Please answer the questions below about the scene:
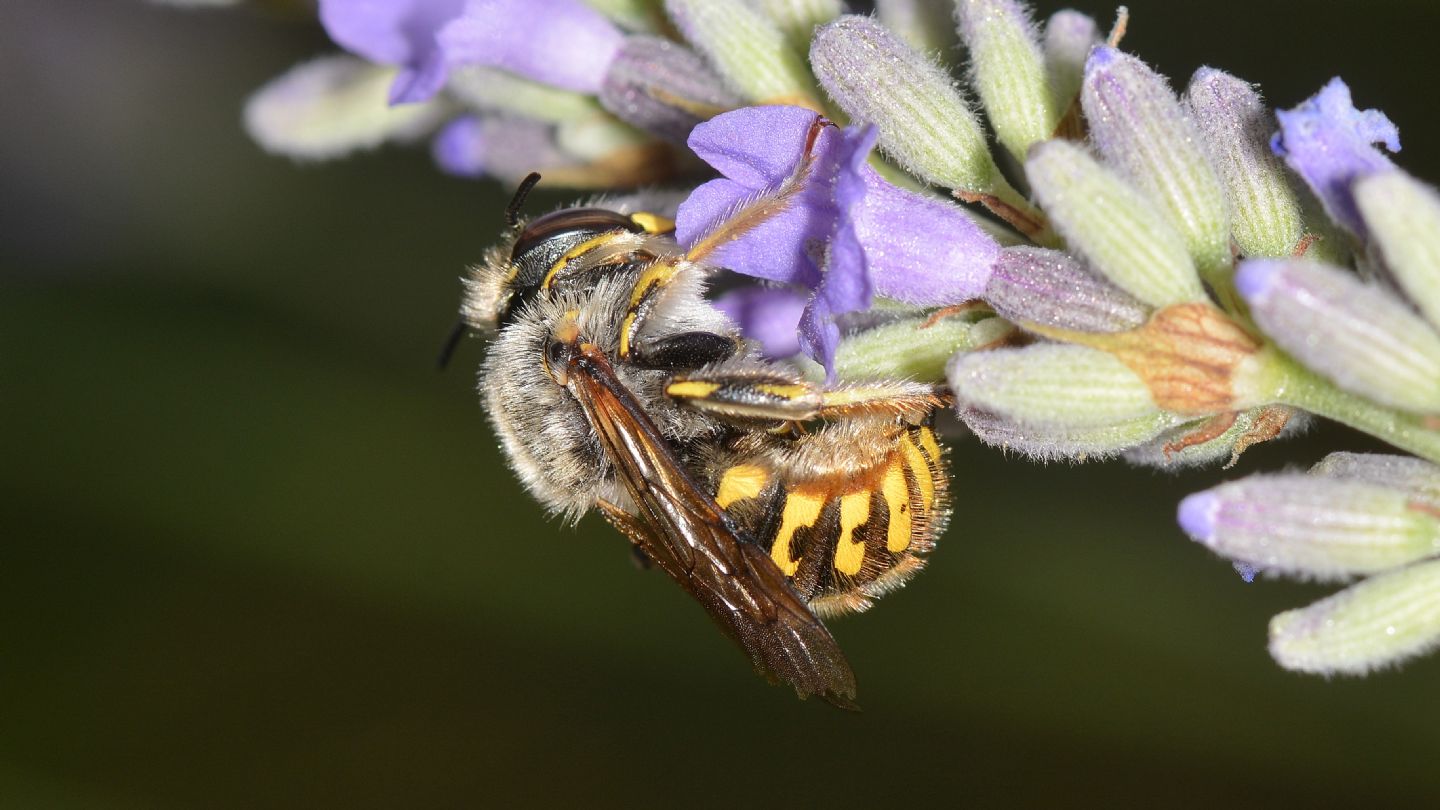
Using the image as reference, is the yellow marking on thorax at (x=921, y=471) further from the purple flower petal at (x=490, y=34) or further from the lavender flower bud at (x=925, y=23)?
the purple flower petal at (x=490, y=34)

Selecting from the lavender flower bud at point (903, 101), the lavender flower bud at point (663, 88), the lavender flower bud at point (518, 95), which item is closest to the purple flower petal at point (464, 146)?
the lavender flower bud at point (518, 95)

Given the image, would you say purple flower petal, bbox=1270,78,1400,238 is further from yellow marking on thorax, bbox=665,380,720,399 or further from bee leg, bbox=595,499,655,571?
bee leg, bbox=595,499,655,571

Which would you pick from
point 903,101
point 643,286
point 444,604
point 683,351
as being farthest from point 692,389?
point 444,604

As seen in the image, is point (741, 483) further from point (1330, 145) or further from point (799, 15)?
point (1330, 145)

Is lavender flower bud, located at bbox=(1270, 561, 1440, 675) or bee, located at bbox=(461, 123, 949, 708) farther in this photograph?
bee, located at bbox=(461, 123, 949, 708)

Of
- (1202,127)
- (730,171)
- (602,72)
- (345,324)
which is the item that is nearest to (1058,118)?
(1202,127)

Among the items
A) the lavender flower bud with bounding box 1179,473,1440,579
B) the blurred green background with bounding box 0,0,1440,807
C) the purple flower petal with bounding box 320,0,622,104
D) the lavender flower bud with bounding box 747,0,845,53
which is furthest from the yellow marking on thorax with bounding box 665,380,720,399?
the blurred green background with bounding box 0,0,1440,807

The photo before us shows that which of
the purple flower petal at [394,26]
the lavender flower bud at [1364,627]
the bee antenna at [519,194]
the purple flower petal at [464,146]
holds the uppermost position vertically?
the purple flower petal at [394,26]
